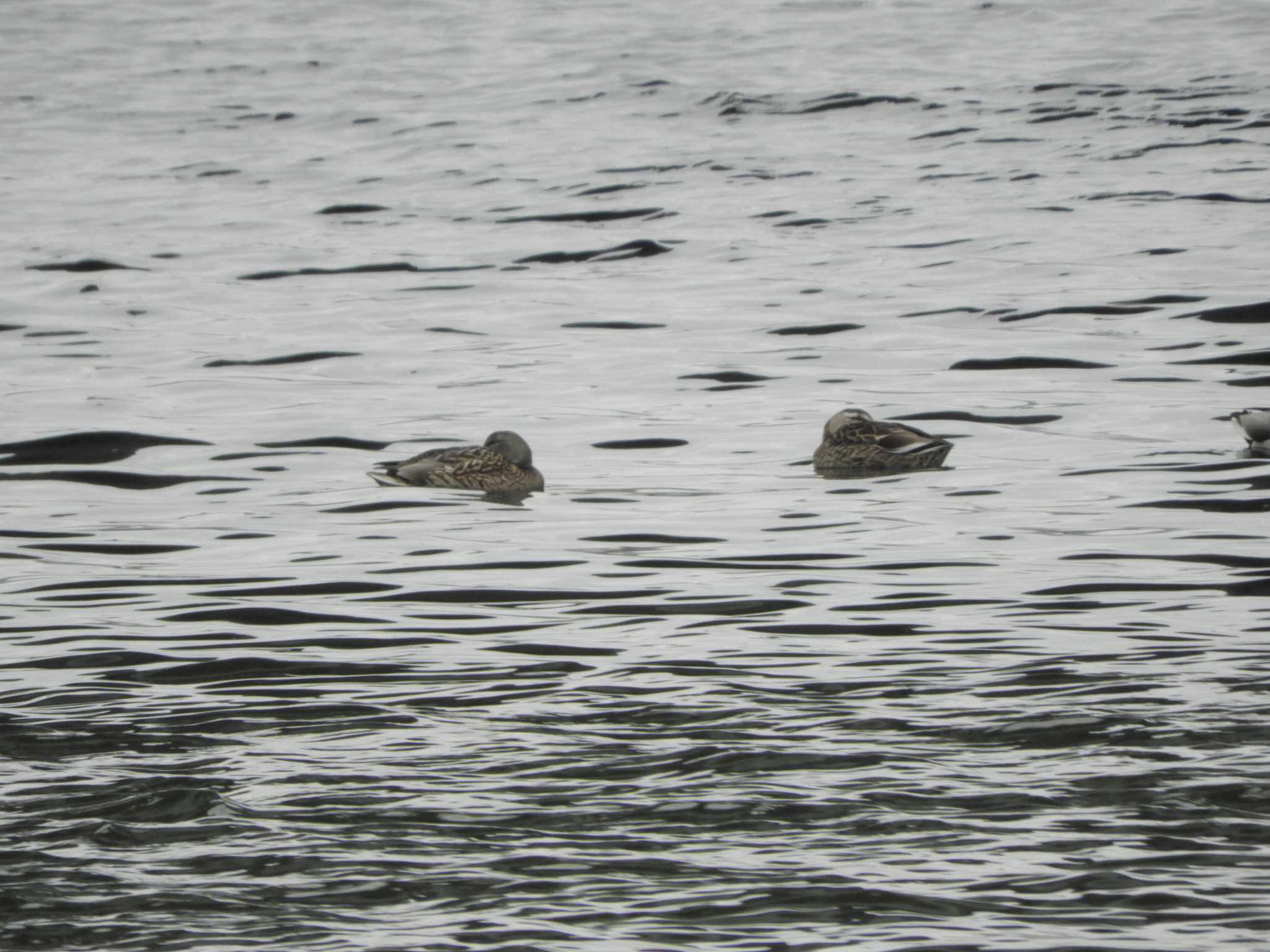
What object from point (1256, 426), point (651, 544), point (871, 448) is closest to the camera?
point (651, 544)

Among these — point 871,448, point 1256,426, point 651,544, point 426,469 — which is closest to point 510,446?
point 426,469

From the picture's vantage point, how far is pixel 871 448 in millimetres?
14859

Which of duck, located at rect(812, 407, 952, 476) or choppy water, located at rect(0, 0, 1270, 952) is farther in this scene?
duck, located at rect(812, 407, 952, 476)

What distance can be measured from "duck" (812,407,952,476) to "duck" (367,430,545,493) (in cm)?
Answer: 213

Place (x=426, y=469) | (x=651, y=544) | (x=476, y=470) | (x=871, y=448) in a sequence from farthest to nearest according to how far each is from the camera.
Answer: (x=871, y=448)
(x=426, y=469)
(x=476, y=470)
(x=651, y=544)

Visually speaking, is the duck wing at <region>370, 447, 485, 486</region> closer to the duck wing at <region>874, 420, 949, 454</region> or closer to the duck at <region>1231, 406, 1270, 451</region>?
the duck wing at <region>874, 420, 949, 454</region>

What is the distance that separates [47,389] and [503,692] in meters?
10.9

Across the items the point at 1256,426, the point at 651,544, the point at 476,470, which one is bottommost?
the point at 651,544

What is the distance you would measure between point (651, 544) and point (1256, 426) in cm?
462

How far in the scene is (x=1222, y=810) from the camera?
273 inches

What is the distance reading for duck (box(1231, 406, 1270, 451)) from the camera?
14.3 meters

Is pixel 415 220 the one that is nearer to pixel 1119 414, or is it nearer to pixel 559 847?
pixel 1119 414

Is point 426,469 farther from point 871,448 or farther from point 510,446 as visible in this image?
point 871,448

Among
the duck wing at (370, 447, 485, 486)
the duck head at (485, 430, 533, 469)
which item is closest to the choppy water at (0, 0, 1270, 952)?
the duck wing at (370, 447, 485, 486)
